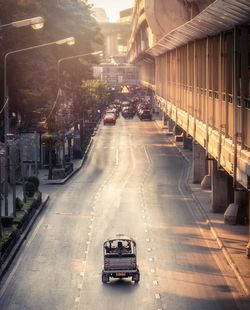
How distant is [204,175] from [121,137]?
52227mm

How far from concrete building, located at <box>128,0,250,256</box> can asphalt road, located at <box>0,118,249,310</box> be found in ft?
8.29

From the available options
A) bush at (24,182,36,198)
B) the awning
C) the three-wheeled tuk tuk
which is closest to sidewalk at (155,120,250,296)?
the three-wheeled tuk tuk

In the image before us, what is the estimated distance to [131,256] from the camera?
4016cm

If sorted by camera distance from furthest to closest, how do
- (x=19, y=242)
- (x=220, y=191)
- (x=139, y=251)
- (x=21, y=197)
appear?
(x=21, y=197), (x=220, y=191), (x=19, y=242), (x=139, y=251)

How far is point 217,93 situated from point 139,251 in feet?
27.6

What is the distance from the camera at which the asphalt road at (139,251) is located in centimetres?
3788

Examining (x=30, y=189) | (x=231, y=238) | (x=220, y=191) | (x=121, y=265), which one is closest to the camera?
(x=121, y=265)

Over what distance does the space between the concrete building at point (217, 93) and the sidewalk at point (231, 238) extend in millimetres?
807

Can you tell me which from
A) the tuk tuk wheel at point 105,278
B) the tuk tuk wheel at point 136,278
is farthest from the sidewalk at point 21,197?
the tuk tuk wheel at point 136,278

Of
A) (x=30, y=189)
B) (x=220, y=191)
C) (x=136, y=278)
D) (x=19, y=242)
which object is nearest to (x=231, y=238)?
(x=220, y=191)

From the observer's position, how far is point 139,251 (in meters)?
48.2

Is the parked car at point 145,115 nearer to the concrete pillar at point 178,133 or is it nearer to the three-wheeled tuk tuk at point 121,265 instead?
the concrete pillar at point 178,133

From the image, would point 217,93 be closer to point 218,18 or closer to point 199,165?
point 218,18

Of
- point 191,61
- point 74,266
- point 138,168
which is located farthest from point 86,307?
point 138,168
